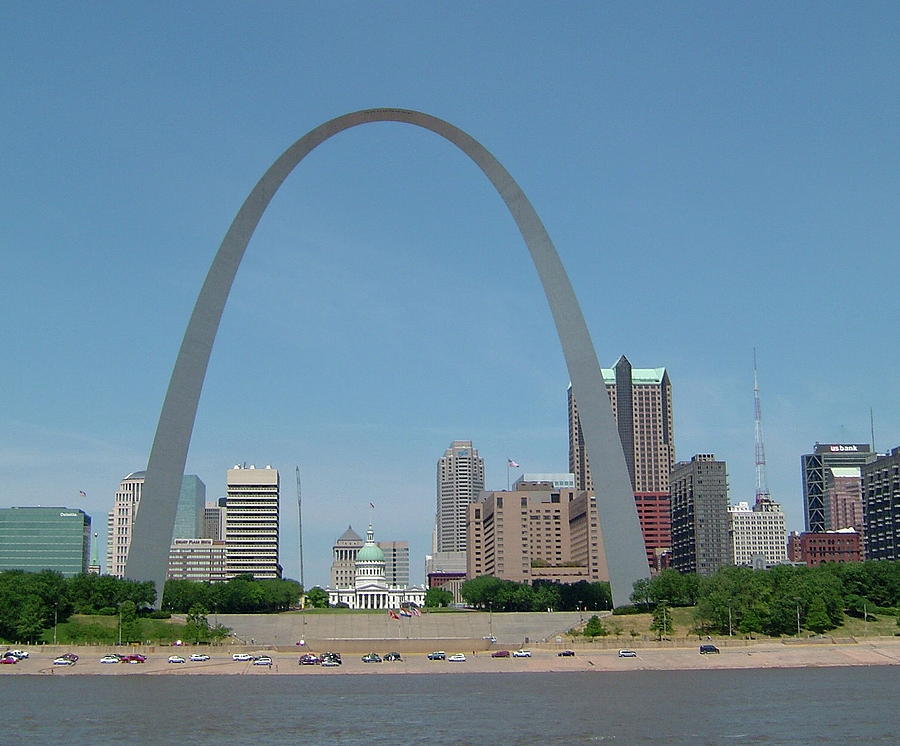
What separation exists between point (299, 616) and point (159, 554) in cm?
1980

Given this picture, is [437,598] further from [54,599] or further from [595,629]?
[595,629]

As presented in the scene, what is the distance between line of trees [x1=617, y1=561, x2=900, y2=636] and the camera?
75.2 meters

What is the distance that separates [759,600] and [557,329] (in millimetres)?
21250

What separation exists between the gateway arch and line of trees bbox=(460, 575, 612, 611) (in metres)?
18.4

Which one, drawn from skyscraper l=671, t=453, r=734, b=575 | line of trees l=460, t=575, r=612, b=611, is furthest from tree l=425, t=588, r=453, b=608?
skyscraper l=671, t=453, r=734, b=575

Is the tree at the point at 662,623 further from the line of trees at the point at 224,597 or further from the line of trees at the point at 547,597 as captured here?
the line of trees at the point at 224,597

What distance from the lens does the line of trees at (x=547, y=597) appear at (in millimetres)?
94688

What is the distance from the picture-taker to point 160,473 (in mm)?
75562

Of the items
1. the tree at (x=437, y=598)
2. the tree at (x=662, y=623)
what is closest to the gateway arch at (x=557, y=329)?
the tree at (x=662, y=623)

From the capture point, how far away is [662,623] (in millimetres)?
74188

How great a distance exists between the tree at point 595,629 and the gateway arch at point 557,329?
2.27 meters

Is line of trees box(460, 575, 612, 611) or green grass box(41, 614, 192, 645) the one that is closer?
green grass box(41, 614, 192, 645)

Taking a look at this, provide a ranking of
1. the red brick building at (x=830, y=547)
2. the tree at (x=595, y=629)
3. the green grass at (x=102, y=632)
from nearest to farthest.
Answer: the tree at (x=595, y=629), the green grass at (x=102, y=632), the red brick building at (x=830, y=547)

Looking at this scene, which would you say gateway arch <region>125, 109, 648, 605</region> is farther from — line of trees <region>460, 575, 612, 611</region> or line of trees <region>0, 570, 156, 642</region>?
line of trees <region>460, 575, 612, 611</region>
